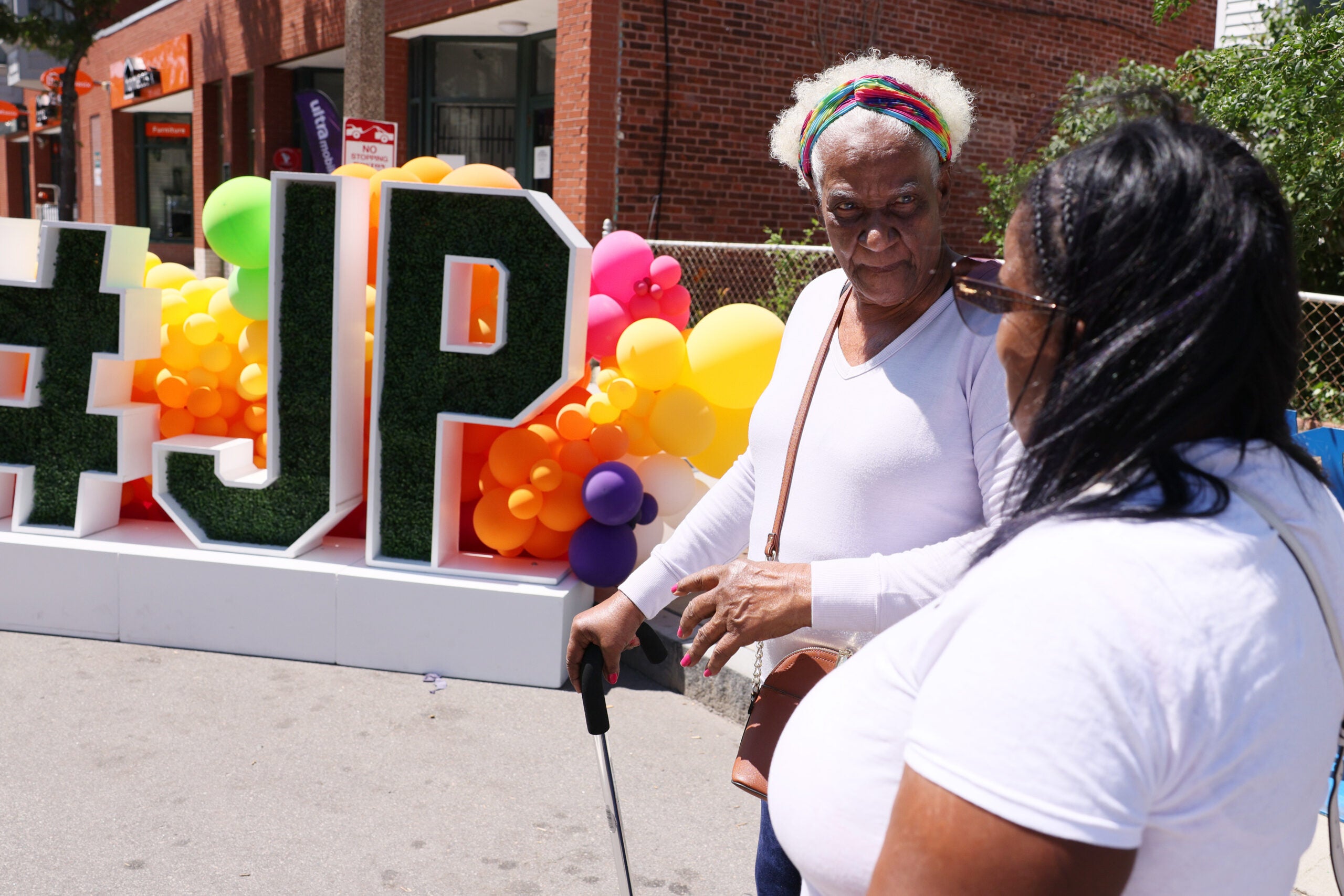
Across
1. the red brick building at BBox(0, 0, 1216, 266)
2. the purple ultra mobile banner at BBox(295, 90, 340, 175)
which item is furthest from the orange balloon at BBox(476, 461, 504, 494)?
the purple ultra mobile banner at BBox(295, 90, 340, 175)

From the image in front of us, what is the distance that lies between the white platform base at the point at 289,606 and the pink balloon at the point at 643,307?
50.8 inches

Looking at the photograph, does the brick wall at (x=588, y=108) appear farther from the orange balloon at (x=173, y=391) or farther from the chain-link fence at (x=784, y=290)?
the orange balloon at (x=173, y=391)

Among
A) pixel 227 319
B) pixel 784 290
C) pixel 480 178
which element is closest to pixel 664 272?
pixel 480 178

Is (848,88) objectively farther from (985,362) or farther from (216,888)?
(216,888)

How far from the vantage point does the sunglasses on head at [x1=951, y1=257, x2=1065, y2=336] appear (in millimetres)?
Result: 988

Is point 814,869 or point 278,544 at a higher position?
point 814,869

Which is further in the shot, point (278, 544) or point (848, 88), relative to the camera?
point (278, 544)

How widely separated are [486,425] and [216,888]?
2228 mm

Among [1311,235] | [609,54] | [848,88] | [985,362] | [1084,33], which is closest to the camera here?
[985,362]

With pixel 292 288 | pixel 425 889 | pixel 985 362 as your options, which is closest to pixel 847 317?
pixel 985 362

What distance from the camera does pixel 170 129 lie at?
73.5ft

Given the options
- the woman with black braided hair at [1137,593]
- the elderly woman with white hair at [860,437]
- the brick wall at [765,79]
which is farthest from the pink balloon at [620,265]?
the brick wall at [765,79]

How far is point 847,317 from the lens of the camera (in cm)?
199

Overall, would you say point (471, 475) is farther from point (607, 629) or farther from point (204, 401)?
point (607, 629)
